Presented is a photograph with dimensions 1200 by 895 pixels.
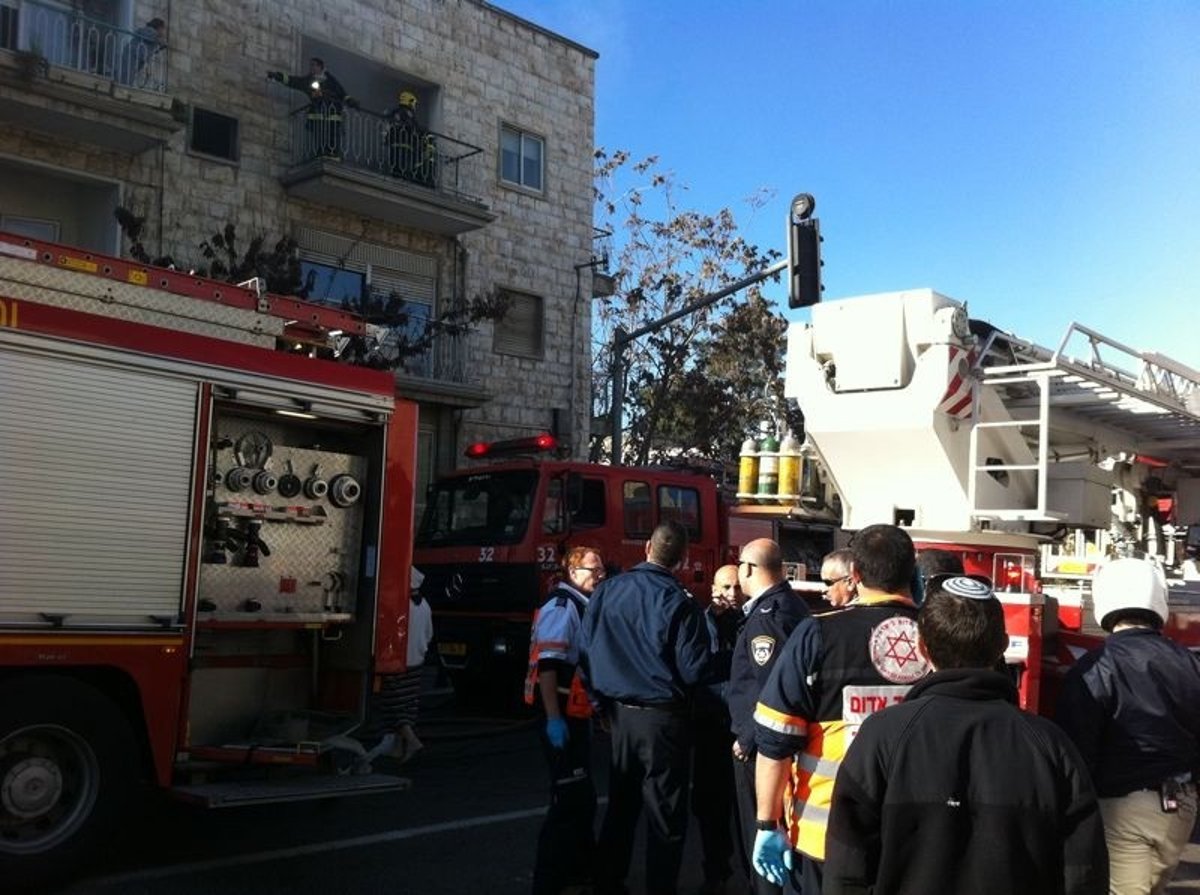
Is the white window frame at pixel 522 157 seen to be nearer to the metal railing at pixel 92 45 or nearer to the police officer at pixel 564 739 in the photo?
the metal railing at pixel 92 45

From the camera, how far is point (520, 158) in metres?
21.1

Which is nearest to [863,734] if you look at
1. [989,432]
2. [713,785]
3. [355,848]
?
[713,785]

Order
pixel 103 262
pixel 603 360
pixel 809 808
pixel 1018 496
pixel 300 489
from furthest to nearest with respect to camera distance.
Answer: pixel 603 360, pixel 1018 496, pixel 300 489, pixel 103 262, pixel 809 808

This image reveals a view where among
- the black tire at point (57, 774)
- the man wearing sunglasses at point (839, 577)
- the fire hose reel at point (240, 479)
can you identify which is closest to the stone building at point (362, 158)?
the fire hose reel at point (240, 479)

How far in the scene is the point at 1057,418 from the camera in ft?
26.9

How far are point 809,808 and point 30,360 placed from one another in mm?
4035

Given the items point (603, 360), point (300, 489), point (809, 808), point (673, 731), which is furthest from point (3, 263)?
point (603, 360)

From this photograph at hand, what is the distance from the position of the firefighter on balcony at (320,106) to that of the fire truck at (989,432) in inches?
430

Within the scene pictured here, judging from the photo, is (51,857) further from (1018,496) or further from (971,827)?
(1018,496)

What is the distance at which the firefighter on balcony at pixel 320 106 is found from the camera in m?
17.2

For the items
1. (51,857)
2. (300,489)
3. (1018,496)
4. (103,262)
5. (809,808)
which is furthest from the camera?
(1018,496)

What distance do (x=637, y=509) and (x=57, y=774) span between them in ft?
23.1

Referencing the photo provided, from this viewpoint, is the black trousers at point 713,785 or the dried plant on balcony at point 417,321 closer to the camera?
the black trousers at point 713,785

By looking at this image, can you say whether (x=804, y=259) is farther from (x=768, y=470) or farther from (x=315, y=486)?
(x=315, y=486)
